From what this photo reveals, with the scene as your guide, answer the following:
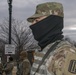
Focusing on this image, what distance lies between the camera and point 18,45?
49.1m

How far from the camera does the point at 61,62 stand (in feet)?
10.9

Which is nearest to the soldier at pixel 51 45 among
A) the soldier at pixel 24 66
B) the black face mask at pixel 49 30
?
the black face mask at pixel 49 30

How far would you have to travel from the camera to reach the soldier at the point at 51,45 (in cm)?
329

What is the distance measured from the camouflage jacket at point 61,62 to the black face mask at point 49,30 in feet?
0.64

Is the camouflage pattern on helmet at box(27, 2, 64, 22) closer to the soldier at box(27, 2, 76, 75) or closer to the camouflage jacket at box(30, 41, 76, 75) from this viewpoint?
the soldier at box(27, 2, 76, 75)

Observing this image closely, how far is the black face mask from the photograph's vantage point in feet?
12.1

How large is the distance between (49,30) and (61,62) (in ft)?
1.63

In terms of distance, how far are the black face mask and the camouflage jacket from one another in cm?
20

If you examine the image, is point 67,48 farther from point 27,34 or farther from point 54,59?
point 27,34

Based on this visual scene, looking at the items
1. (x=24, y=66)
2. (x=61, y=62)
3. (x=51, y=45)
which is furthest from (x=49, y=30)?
(x=24, y=66)

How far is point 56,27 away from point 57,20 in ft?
0.28

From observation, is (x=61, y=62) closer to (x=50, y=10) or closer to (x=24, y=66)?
(x=50, y=10)

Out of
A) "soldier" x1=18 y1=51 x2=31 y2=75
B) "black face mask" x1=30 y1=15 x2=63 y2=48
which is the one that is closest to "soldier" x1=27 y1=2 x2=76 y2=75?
"black face mask" x1=30 y1=15 x2=63 y2=48

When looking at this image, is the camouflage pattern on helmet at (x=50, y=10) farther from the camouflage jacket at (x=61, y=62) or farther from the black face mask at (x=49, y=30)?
the camouflage jacket at (x=61, y=62)
